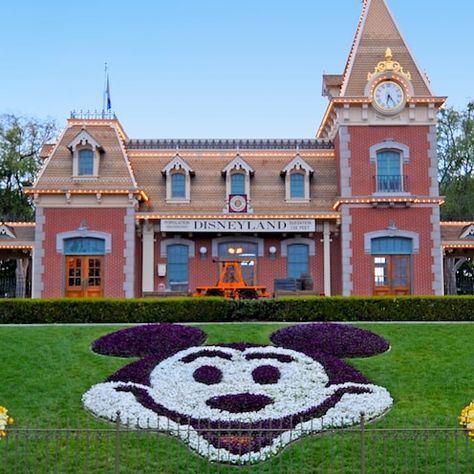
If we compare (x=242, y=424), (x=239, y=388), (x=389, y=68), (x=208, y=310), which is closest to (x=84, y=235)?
(x=208, y=310)

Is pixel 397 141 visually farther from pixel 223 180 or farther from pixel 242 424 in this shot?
pixel 242 424

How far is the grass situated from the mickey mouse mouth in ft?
1.54

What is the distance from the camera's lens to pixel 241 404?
1339 cm

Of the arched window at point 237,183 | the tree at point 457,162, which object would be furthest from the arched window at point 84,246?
the tree at point 457,162

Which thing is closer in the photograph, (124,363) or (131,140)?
(124,363)

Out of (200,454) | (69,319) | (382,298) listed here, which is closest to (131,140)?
(69,319)

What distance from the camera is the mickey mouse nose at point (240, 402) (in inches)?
524

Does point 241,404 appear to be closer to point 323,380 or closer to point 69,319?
point 323,380

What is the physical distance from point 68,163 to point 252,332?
13.7m

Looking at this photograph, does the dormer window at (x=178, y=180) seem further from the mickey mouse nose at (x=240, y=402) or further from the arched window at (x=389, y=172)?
the mickey mouse nose at (x=240, y=402)

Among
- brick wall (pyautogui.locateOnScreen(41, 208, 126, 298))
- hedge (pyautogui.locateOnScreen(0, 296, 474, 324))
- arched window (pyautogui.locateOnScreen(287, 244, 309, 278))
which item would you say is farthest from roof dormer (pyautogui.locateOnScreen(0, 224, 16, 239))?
arched window (pyautogui.locateOnScreen(287, 244, 309, 278))

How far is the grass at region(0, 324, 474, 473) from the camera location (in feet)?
36.0

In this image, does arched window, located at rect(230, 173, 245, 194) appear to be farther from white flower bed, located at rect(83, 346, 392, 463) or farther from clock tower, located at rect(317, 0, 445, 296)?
white flower bed, located at rect(83, 346, 392, 463)

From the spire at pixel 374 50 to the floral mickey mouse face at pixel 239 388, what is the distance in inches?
546
